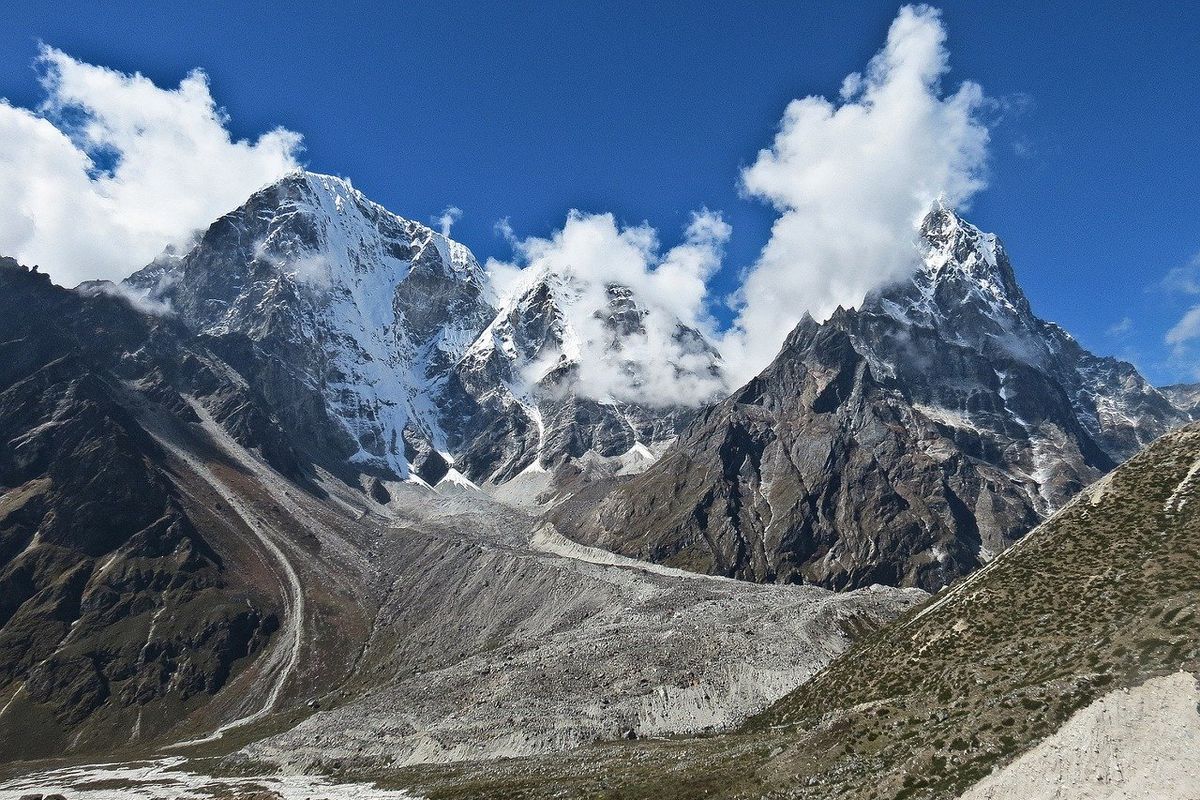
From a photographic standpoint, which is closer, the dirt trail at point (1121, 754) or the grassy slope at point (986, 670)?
the dirt trail at point (1121, 754)

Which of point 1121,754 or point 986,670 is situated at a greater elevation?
point 986,670

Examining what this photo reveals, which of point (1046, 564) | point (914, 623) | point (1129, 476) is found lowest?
point (914, 623)

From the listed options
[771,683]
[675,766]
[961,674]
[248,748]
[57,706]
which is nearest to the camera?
[961,674]

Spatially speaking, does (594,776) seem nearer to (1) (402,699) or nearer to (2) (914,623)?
(2) (914,623)

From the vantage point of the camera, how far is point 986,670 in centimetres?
4947

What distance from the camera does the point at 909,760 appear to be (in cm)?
4319

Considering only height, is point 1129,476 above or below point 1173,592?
above

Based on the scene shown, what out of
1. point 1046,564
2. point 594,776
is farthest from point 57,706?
point 1046,564

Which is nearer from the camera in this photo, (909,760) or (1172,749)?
(1172,749)

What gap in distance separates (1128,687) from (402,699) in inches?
4108

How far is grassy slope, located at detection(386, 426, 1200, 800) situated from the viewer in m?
42.2

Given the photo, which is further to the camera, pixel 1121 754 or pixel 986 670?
pixel 986 670

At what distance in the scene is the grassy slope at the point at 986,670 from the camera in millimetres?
42250

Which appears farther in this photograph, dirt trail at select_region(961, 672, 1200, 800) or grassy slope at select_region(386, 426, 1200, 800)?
grassy slope at select_region(386, 426, 1200, 800)
